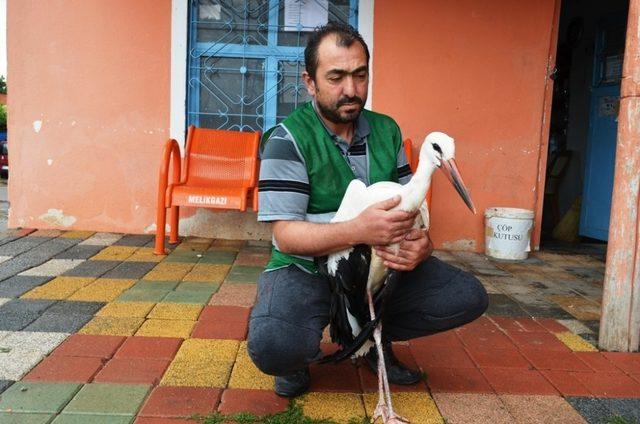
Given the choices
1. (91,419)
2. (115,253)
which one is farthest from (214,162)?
(91,419)

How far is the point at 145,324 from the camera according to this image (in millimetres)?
2998

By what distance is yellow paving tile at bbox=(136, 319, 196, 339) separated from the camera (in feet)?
9.42

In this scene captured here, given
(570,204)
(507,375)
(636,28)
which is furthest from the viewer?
(570,204)

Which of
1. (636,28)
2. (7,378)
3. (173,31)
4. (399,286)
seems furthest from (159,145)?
(636,28)

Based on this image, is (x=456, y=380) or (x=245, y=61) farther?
(x=245, y=61)

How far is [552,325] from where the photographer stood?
3.29 meters

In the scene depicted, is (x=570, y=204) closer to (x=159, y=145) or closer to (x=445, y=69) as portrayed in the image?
(x=445, y=69)

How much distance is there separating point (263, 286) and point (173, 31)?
344 cm

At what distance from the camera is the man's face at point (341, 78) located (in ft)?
7.07

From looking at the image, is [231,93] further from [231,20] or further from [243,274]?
[243,274]

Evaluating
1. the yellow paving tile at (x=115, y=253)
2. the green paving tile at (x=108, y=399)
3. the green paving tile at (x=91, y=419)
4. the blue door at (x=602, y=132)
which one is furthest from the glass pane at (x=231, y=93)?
the blue door at (x=602, y=132)

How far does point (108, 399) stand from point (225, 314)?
1079 mm

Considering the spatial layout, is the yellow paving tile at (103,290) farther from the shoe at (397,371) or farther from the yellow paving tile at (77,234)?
the shoe at (397,371)

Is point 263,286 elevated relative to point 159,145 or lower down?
lower down
